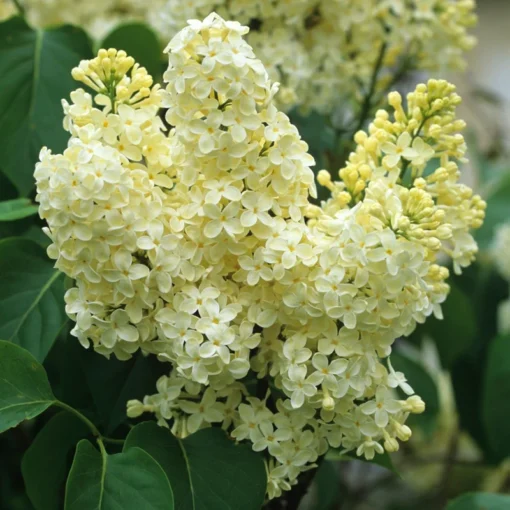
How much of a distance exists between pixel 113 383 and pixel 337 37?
43cm

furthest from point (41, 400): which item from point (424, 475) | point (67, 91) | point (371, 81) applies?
point (424, 475)

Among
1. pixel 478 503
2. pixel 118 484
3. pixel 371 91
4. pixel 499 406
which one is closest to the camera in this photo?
pixel 118 484

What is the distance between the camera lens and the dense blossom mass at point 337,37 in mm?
707

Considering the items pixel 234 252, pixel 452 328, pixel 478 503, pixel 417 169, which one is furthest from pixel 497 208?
pixel 234 252

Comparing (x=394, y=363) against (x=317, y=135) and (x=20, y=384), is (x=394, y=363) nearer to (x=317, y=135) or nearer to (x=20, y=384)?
(x=317, y=135)

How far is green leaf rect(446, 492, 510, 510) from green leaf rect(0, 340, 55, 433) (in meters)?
0.38

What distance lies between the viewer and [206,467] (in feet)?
1.57

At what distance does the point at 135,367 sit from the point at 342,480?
710mm

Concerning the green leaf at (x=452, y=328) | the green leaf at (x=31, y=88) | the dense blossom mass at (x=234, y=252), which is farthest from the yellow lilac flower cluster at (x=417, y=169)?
the green leaf at (x=452, y=328)

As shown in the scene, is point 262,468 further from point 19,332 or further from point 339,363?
point 19,332

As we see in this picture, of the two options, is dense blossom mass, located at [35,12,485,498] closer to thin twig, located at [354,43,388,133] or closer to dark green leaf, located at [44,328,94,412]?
dark green leaf, located at [44,328,94,412]

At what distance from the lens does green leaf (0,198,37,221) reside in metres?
0.55

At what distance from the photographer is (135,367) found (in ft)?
1.72

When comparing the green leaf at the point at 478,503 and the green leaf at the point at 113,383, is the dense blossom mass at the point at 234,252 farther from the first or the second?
the green leaf at the point at 478,503
